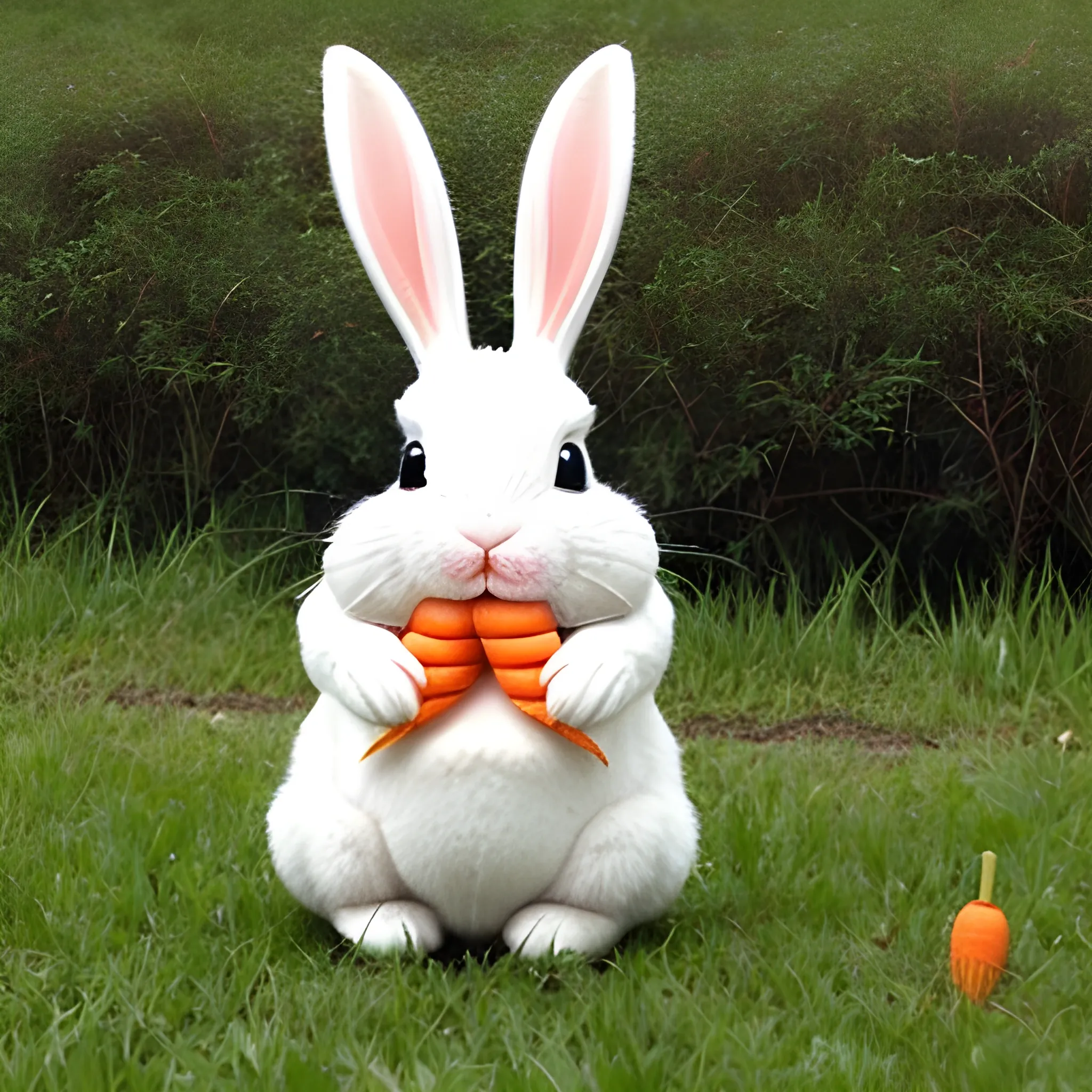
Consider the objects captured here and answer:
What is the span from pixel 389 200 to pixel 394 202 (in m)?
0.01

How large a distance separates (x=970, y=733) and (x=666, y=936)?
1673 millimetres

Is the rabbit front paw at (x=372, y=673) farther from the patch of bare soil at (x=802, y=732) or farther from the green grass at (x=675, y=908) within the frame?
the patch of bare soil at (x=802, y=732)

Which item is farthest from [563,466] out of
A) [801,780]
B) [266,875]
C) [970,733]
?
[970,733]

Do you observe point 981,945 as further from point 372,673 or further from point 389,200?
point 389,200

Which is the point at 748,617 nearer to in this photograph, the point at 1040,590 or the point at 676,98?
the point at 1040,590

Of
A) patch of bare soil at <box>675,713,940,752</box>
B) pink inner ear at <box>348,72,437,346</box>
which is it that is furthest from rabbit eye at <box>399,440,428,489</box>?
patch of bare soil at <box>675,713,940,752</box>

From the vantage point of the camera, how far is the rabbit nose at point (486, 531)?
237 cm

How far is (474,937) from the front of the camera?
2.63 m

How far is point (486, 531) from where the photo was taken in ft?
7.77

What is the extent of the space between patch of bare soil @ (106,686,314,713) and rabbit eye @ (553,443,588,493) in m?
2.05

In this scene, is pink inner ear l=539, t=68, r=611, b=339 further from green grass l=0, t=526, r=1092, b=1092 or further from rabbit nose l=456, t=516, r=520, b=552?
green grass l=0, t=526, r=1092, b=1092

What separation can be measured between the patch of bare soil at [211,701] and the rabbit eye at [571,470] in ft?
6.73

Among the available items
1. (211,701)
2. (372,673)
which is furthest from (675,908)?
(211,701)

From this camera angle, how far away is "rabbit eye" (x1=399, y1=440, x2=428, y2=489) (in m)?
2.51
